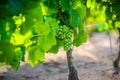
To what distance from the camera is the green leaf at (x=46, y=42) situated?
109 inches

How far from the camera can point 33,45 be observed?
3.02m

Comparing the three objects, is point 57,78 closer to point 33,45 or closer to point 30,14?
point 33,45

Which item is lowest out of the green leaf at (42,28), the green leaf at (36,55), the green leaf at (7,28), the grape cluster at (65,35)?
the green leaf at (36,55)

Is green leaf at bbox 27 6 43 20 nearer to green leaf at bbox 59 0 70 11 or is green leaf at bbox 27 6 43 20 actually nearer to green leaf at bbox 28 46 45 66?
green leaf at bbox 28 46 45 66

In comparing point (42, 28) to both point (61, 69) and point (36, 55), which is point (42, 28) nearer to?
point (36, 55)

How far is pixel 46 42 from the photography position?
2773mm

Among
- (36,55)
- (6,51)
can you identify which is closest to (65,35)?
(36,55)

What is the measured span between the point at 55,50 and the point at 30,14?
1.02m

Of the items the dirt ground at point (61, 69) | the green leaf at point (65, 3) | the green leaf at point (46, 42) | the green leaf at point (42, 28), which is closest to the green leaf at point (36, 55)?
the green leaf at point (46, 42)

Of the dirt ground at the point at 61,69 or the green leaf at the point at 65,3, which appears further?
the dirt ground at the point at 61,69

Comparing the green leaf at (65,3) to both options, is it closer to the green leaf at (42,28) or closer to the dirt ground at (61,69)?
the green leaf at (42,28)

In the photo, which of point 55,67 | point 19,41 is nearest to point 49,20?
point 19,41

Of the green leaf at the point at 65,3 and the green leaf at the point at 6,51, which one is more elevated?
the green leaf at the point at 65,3

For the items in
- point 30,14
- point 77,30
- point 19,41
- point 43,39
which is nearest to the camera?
point 30,14
